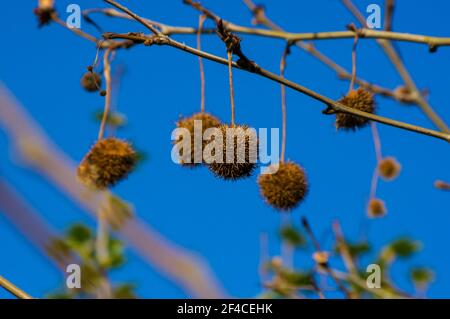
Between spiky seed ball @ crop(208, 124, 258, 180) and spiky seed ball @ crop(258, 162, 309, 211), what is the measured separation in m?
0.24

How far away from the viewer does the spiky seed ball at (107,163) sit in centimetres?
301

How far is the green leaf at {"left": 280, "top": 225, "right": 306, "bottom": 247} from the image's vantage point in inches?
113

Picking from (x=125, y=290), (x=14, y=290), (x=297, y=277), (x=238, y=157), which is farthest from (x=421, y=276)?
(x=14, y=290)

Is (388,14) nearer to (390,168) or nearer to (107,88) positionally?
(390,168)

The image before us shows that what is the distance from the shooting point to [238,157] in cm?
271

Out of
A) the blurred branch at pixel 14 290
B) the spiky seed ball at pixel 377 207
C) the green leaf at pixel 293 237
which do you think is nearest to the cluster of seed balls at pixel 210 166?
the green leaf at pixel 293 237

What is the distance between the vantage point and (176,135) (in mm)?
2969

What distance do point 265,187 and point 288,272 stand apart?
17.9 inches

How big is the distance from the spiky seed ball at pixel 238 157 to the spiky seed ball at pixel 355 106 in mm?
529

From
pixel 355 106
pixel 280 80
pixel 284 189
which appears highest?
pixel 355 106

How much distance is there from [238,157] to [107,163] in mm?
669

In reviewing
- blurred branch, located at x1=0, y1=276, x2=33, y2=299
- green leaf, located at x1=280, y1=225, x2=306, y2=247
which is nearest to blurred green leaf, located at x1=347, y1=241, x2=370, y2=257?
green leaf, located at x1=280, y1=225, x2=306, y2=247
